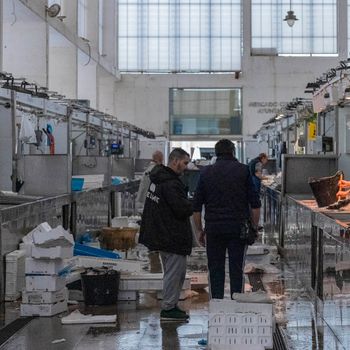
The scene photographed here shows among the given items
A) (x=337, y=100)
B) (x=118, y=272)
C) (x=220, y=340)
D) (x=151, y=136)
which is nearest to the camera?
(x=220, y=340)

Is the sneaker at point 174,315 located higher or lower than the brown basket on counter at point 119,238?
lower

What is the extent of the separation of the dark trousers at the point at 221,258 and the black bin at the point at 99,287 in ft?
4.18

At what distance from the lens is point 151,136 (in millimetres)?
30000

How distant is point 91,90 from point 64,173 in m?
16.6

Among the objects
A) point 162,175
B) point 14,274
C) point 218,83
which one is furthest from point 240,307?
point 218,83

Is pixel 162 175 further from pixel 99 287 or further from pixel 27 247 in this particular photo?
pixel 27 247

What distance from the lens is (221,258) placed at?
749 cm

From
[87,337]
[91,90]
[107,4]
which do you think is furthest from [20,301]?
[107,4]

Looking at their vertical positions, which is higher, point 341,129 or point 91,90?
point 91,90

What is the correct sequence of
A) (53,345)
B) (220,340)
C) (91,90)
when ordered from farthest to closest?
(91,90), (53,345), (220,340)

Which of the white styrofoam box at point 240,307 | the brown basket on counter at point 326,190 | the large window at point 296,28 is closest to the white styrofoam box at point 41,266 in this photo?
the white styrofoam box at point 240,307

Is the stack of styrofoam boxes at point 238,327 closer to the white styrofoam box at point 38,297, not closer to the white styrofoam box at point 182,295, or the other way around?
the white styrofoam box at point 38,297

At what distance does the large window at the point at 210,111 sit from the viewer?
3259 centimetres

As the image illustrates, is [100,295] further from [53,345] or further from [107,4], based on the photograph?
[107,4]
